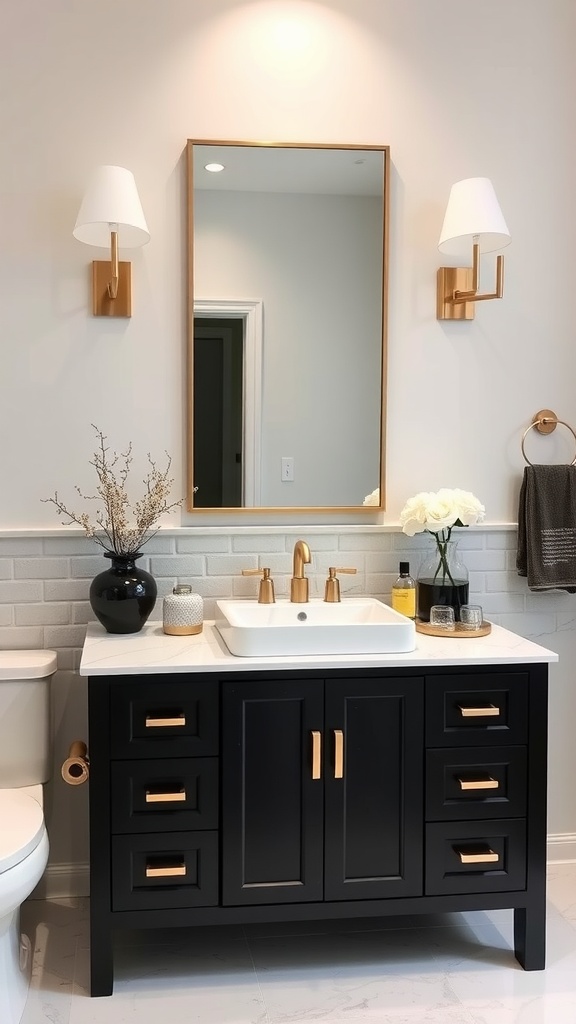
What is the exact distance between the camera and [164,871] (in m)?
2.10

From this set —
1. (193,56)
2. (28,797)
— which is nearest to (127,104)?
(193,56)

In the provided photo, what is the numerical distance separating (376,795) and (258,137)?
1710 mm

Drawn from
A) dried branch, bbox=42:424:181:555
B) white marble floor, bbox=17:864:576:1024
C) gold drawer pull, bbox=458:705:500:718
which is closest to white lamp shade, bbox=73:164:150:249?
dried branch, bbox=42:424:181:555

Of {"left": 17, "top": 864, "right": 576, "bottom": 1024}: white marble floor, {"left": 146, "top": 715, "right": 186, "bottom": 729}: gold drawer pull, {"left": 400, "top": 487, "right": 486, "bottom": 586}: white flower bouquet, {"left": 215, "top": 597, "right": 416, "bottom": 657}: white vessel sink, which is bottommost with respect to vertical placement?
{"left": 17, "top": 864, "right": 576, "bottom": 1024}: white marble floor

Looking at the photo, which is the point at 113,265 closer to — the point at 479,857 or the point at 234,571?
the point at 234,571

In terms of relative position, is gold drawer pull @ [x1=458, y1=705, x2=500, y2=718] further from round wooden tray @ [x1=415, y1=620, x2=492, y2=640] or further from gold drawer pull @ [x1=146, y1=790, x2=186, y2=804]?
gold drawer pull @ [x1=146, y1=790, x2=186, y2=804]

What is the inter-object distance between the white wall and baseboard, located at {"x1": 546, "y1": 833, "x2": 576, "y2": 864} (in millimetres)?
Answer: 663

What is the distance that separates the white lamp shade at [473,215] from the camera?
7.91 feet

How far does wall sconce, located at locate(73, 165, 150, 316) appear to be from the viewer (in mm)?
2281

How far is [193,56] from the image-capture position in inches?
97.3

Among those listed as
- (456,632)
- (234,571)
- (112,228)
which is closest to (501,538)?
(456,632)

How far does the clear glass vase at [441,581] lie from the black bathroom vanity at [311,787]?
257 mm

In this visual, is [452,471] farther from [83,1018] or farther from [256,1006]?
[83,1018]

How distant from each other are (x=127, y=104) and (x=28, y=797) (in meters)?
1.76
